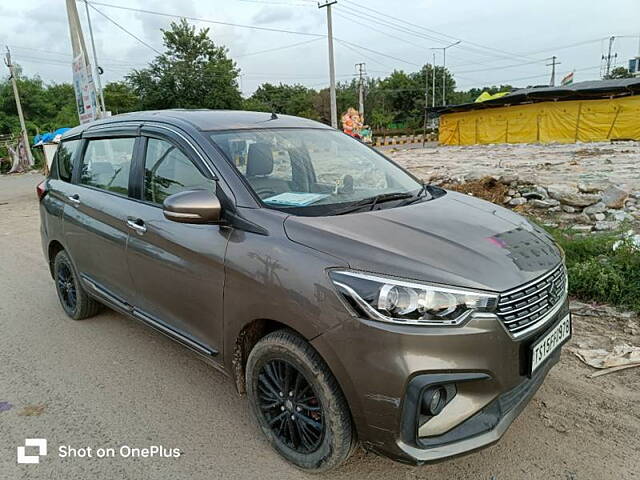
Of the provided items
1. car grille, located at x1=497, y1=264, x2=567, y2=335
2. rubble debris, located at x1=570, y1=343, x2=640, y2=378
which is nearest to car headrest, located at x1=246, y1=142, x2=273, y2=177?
car grille, located at x1=497, y1=264, x2=567, y2=335

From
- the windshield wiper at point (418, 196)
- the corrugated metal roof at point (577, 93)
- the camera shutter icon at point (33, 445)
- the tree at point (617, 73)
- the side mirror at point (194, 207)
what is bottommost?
the camera shutter icon at point (33, 445)

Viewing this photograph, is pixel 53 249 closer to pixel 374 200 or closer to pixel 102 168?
pixel 102 168

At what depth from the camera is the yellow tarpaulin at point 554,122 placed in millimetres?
24797

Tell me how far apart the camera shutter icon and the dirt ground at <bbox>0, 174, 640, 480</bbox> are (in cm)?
3

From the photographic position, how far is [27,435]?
8.80 ft

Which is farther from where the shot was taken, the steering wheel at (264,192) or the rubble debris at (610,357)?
the rubble debris at (610,357)

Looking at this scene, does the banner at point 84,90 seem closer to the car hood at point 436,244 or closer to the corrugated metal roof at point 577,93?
the car hood at point 436,244

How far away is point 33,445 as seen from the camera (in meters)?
2.60

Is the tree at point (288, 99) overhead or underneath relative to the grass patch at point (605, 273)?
overhead

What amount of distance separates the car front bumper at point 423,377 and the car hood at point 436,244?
22 centimetres

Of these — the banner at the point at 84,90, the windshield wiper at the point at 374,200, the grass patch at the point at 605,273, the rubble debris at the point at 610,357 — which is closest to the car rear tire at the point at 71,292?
the windshield wiper at the point at 374,200

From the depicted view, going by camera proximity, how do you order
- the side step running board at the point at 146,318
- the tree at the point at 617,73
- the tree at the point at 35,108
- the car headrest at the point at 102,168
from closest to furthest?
the side step running board at the point at 146,318, the car headrest at the point at 102,168, the tree at the point at 35,108, the tree at the point at 617,73

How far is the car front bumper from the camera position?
1.85m

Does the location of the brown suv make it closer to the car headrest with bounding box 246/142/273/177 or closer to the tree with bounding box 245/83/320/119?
the car headrest with bounding box 246/142/273/177
